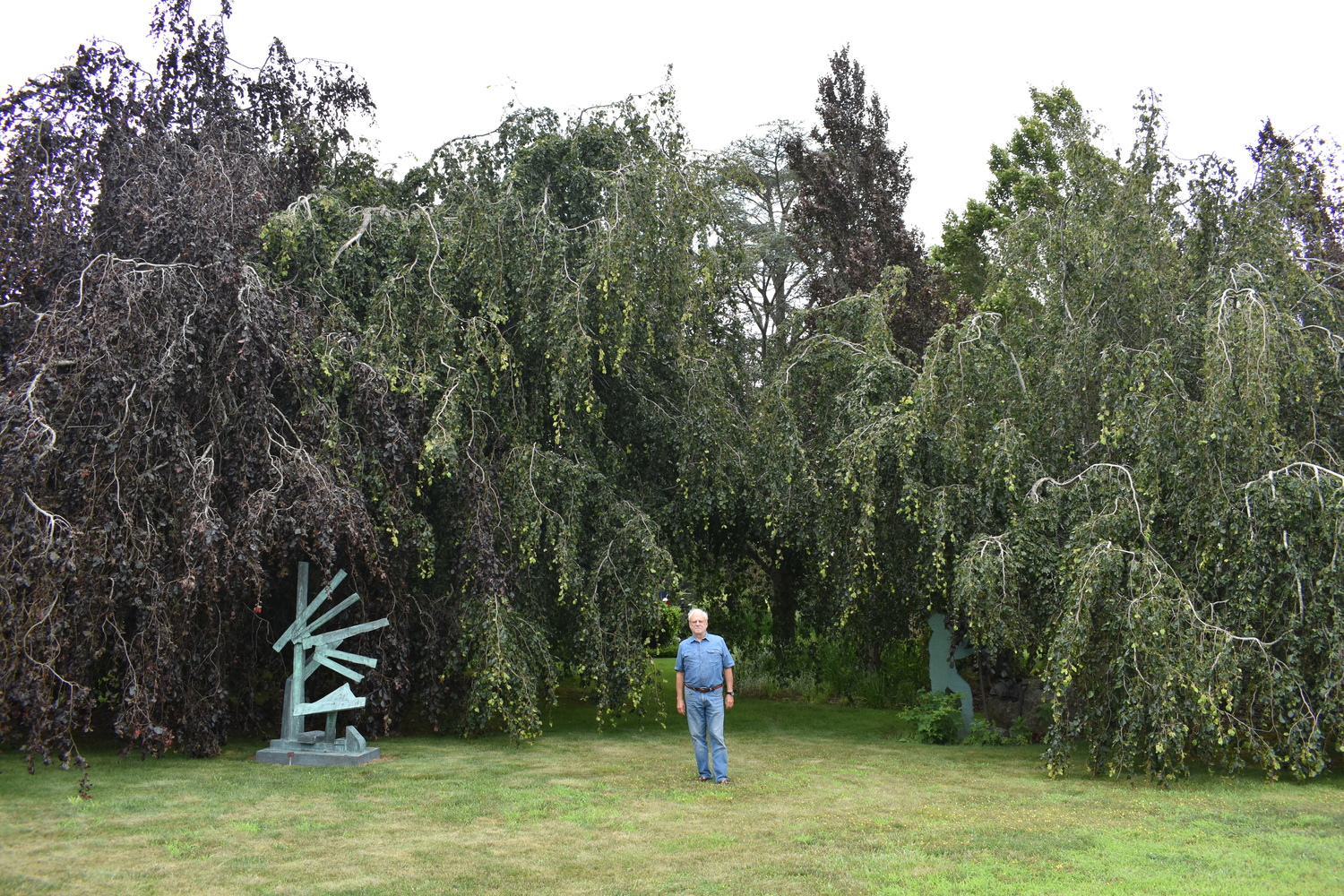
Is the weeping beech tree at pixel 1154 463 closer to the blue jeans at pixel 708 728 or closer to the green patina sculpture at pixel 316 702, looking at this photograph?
the blue jeans at pixel 708 728

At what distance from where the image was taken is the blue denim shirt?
25.5 feet

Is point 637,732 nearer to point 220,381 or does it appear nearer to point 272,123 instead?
point 220,381

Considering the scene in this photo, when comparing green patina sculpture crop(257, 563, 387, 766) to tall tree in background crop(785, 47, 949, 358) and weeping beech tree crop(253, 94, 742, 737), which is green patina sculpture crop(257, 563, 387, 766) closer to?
weeping beech tree crop(253, 94, 742, 737)

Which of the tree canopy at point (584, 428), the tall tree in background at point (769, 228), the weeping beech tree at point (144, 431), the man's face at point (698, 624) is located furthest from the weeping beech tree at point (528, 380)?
the tall tree in background at point (769, 228)

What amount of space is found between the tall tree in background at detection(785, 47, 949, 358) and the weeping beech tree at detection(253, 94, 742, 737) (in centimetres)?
665

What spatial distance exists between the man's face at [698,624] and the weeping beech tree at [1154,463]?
79.8 inches

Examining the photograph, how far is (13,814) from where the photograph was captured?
6379 millimetres

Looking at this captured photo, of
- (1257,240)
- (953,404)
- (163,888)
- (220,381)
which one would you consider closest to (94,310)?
(220,381)

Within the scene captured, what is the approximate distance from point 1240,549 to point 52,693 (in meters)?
8.67

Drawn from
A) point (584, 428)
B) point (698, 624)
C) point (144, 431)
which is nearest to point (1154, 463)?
point (698, 624)

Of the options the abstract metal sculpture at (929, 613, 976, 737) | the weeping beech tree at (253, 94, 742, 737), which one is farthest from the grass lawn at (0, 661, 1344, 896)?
the abstract metal sculpture at (929, 613, 976, 737)

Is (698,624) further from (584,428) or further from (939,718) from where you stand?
(939,718)

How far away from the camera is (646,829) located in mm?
6316

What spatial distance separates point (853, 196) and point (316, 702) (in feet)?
41.5
